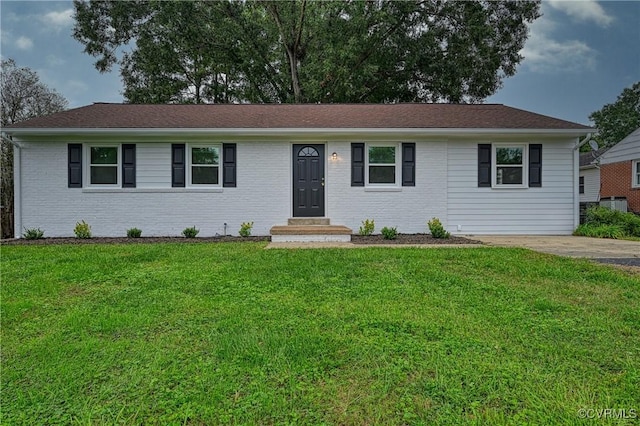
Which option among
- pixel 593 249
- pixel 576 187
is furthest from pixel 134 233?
pixel 576 187

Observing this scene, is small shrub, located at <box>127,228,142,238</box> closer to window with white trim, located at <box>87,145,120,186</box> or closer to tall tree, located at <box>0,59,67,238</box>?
window with white trim, located at <box>87,145,120,186</box>

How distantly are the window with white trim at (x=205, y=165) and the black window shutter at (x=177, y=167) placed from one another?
237 millimetres

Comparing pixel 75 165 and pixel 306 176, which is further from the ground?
pixel 75 165

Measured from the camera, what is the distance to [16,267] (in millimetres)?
5121

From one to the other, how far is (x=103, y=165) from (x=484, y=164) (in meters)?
10.6

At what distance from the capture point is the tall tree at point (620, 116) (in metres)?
36.6

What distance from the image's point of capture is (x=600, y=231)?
30.7 feet

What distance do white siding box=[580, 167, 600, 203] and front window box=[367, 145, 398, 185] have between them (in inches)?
610

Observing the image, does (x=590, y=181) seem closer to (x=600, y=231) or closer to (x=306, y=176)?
(x=600, y=231)

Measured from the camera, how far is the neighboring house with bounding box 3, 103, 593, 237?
9.42 meters

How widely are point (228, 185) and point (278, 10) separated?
36.0 ft

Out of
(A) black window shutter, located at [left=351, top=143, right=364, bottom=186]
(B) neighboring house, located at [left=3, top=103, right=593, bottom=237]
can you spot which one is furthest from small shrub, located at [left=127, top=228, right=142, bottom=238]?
(A) black window shutter, located at [left=351, top=143, right=364, bottom=186]

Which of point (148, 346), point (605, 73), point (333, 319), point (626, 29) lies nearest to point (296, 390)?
point (333, 319)

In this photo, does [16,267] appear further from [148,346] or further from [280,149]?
[280,149]
